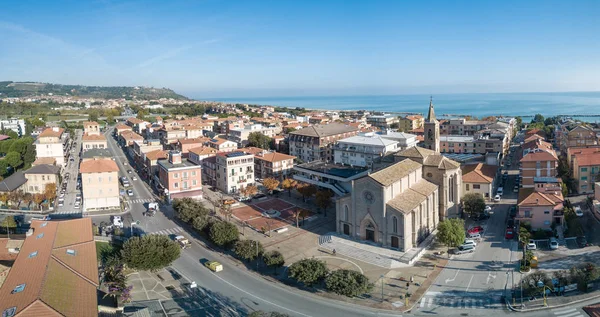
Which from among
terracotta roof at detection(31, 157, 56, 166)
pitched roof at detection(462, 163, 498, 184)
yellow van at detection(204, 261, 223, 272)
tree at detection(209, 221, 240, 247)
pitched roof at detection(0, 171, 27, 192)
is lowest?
yellow van at detection(204, 261, 223, 272)

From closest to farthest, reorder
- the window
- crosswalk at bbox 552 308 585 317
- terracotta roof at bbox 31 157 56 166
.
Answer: the window, crosswalk at bbox 552 308 585 317, terracotta roof at bbox 31 157 56 166

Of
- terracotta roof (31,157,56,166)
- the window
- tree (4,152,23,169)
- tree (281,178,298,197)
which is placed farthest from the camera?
tree (4,152,23,169)

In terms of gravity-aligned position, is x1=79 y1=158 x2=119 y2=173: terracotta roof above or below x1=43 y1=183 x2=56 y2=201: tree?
above

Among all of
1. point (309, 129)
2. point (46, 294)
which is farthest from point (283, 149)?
point (46, 294)

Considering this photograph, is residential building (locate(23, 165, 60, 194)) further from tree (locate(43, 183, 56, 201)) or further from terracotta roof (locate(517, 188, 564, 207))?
terracotta roof (locate(517, 188, 564, 207))

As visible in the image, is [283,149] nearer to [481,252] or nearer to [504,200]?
[504,200]

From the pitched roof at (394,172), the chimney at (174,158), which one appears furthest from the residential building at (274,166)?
the pitched roof at (394,172)

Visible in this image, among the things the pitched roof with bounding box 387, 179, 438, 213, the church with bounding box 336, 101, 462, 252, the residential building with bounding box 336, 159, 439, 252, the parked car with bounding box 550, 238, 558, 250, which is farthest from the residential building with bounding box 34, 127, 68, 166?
the parked car with bounding box 550, 238, 558, 250
